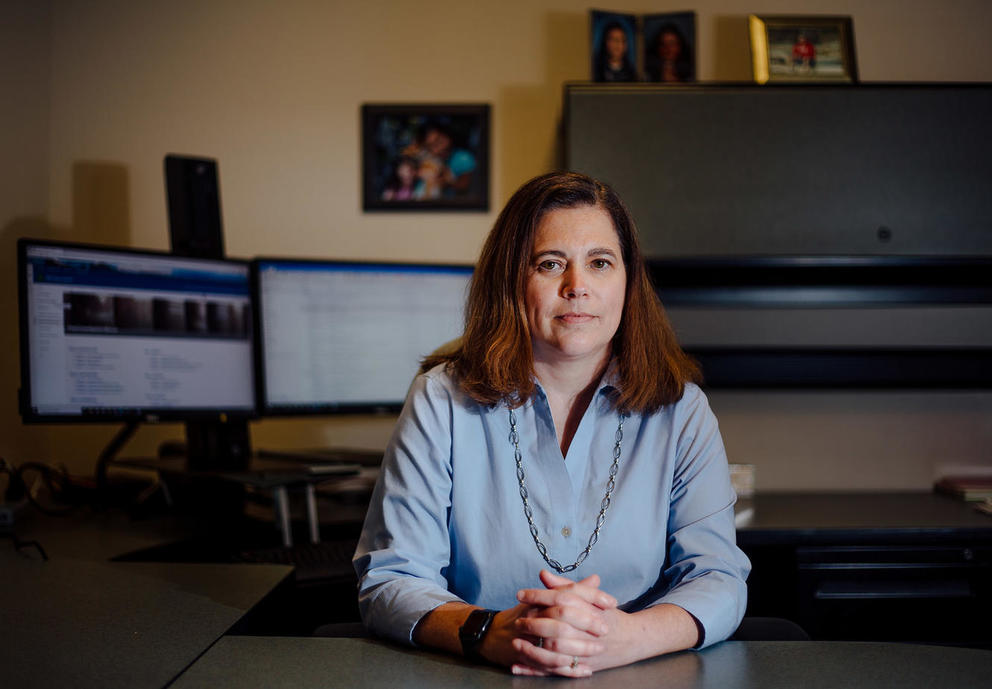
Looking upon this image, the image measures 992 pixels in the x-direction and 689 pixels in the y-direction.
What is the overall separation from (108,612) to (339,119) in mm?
1593

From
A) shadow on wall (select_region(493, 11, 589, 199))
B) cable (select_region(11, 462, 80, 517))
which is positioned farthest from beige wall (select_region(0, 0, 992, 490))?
cable (select_region(11, 462, 80, 517))

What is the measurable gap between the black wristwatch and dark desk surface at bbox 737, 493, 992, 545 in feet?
3.10

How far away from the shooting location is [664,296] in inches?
90.6

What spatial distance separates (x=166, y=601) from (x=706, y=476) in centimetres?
79

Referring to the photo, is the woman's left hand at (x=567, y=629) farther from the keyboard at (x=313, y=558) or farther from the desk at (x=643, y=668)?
the keyboard at (x=313, y=558)

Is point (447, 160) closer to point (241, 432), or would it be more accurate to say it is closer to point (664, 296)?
point (664, 296)

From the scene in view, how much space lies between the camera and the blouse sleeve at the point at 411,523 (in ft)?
3.46

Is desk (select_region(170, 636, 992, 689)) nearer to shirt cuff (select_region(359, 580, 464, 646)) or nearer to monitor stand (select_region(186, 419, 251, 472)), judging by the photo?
shirt cuff (select_region(359, 580, 464, 646))

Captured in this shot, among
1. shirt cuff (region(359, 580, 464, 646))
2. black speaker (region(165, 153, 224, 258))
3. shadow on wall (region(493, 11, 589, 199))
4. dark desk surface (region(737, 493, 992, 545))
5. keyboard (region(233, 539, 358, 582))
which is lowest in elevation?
dark desk surface (region(737, 493, 992, 545))

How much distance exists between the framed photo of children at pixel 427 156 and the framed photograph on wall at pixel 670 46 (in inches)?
18.4

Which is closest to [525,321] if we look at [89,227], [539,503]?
[539,503]

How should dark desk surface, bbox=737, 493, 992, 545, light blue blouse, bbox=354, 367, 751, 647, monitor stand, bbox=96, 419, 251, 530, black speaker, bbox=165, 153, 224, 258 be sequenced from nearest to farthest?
light blue blouse, bbox=354, 367, 751, 647 → dark desk surface, bbox=737, 493, 992, 545 → monitor stand, bbox=96, 419, 251, 530 → black speaker, bbox=165, 153, 224, 258

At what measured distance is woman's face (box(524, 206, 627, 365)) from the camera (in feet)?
3.97

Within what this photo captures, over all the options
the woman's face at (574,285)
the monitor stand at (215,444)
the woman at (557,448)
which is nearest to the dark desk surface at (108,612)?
the woman at (557,448)
